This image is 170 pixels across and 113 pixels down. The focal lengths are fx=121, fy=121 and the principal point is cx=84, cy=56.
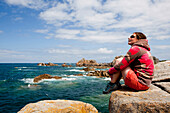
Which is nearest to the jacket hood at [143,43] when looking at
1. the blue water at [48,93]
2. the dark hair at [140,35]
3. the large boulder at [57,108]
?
the dark hair at [140,35]

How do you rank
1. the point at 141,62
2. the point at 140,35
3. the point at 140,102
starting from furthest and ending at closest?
the point at 140,35 → the point at 141,62 → the point at 140,102

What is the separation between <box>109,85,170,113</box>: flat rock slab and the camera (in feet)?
9.97

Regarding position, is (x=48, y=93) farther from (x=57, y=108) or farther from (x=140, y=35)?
(x=140, y=35)

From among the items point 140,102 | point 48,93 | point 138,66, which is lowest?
point 48,93

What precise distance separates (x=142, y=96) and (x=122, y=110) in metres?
0.75

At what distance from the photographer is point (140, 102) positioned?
3.22 meters

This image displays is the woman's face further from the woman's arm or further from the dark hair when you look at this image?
the woman's arm

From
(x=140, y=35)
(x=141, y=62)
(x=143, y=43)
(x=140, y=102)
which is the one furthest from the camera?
(x=140, y=35)

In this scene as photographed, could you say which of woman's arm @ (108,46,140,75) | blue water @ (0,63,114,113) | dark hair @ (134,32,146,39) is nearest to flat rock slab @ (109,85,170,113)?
woman's arm @ (108,46,140,75)

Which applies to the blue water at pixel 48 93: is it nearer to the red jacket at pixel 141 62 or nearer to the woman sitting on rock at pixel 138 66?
the woman sitting on rock at pixel 138 66

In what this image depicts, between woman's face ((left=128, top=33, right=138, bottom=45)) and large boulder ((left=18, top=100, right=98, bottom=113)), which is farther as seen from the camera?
large boulder ((left=18, top=100, right=98, bottom=113))

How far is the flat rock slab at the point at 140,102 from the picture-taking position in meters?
3.04

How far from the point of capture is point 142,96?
3.59m

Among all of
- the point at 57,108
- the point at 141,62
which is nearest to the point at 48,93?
the point at 57,108
